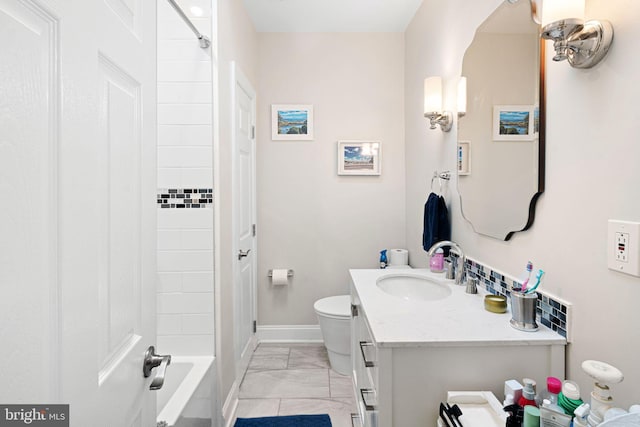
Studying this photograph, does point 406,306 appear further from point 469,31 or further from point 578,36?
point 469,31

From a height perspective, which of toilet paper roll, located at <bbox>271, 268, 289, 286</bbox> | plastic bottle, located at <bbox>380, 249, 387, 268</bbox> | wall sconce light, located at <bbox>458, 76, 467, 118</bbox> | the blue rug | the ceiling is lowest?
the blue rug

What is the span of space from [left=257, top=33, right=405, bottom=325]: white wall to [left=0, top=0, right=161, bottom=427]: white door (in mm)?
2171

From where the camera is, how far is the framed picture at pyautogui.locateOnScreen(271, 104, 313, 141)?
3051 mm

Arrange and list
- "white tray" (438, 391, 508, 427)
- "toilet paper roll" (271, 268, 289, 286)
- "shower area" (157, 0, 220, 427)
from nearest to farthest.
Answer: "white tray" (438, 391, 508, 427)
"shower area" (157, 0, 220, 427)
"toilet paper roll" (271, 268, 289, 286)

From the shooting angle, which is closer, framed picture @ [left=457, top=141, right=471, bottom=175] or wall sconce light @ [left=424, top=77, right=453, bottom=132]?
framed picture @ [left=457, top=141, right=471, bottom=175]

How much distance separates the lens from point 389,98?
10.0ft

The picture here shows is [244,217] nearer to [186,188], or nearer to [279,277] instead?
[279,277]

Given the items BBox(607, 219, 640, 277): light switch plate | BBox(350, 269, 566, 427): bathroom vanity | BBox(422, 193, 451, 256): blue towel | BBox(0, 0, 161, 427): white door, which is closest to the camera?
BBox(0, 0, 161, 427): white door

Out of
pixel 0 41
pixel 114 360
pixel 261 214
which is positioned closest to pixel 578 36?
pixel 0 41

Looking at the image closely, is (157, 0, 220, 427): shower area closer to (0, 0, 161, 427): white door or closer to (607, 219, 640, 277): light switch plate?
(0, 0, 161, 427): white door

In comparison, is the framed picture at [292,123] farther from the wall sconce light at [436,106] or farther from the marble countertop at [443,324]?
the marble countertop at [443,324]

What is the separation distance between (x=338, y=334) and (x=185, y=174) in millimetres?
1507

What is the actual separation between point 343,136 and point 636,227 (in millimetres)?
2392

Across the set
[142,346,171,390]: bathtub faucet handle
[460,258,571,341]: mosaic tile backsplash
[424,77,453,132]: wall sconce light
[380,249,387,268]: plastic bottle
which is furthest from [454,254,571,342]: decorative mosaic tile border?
[380,249,387,268]: plastic bottle
